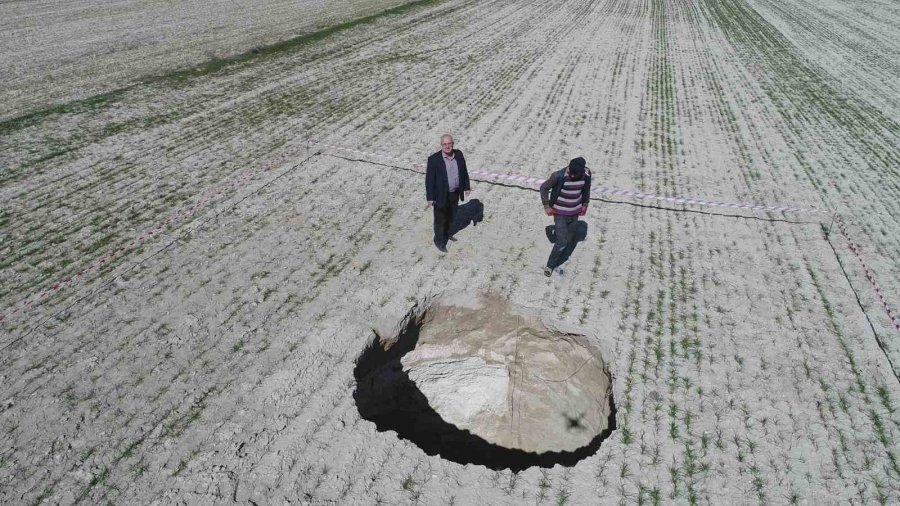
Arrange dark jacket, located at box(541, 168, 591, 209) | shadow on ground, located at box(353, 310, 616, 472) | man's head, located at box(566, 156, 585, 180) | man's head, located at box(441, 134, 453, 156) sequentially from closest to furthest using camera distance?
shadow on ground, located at box(353, 310, 616, 472) < man's head, located at box(566, 156, 585, 180) < dark jacket, located at box(541, 168, 591, 209) < man's head, located at box(441, 134, 453, 156)

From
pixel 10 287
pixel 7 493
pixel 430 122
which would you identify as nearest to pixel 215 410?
pixel 7 493

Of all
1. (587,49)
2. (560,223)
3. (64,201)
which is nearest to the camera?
(560,223)

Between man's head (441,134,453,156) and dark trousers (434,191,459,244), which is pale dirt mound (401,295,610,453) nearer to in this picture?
dark trousers (434,191,459,244)

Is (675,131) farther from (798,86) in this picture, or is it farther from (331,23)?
(331,23)

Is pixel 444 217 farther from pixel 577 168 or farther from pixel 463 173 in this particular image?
pixel 577 168

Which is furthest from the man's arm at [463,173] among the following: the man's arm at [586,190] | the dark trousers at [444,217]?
the man's arm at [586,190]

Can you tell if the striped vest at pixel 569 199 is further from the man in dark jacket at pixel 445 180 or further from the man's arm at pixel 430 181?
the man's arm at pixel 430 181

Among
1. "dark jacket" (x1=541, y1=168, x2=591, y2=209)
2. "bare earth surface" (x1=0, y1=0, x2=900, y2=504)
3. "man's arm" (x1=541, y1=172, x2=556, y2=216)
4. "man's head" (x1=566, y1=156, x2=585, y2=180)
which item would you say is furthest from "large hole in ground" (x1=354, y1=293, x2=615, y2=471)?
"man's head" (x1=566, y1=156, x2=585, y2=180)
